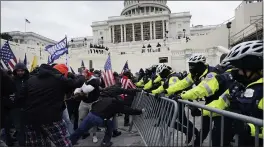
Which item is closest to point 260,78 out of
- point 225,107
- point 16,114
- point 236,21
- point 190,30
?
point 225,107

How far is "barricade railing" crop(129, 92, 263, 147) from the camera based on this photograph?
2602 mm

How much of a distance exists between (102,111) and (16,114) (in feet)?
5.73

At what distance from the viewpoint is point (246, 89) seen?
2.75 metres

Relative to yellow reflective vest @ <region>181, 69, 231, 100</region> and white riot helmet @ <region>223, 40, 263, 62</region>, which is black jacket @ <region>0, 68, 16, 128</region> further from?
white riot helmet @ <region>223, 40, 263, 62</region>

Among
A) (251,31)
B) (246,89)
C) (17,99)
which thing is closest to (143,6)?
(251,31)

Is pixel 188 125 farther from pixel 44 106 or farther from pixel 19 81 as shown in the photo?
pixel 19 81

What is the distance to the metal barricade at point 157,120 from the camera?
3990mm

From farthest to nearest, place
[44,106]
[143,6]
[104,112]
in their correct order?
[143,6], [104,112], [44,106]

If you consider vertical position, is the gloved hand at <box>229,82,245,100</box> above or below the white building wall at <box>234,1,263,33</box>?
below

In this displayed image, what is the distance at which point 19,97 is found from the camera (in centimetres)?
399

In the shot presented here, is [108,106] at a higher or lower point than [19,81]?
lower

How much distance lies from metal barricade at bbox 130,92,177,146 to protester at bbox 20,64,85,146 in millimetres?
1448

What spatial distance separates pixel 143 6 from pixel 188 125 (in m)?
85.2

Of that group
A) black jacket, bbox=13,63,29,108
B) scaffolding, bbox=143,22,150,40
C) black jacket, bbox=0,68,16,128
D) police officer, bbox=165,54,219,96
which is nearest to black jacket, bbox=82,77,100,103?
black jacket, bbox=13,63,29,108
